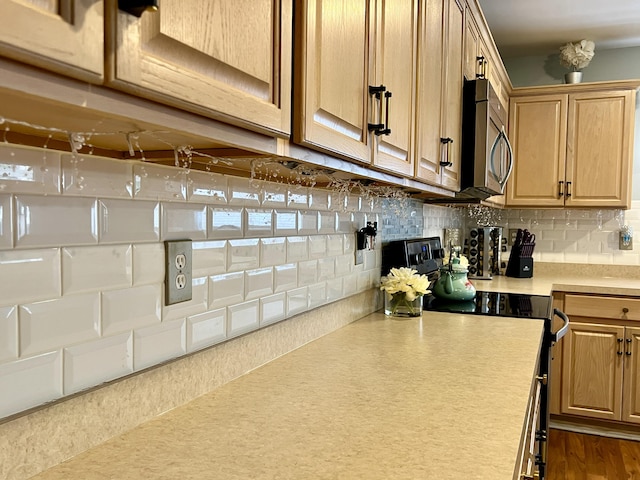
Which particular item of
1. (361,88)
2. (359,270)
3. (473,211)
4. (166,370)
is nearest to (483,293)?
(359,270)

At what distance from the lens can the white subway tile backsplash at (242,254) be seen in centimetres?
119

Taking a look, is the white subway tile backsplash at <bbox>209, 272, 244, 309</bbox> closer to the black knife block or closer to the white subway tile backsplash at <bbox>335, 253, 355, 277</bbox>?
the white subway tile backsplash at <bbox>335, 253, 355, 277</bbox>

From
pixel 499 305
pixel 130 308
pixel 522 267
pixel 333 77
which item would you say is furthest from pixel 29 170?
pixel 522 267

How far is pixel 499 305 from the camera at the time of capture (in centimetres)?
231

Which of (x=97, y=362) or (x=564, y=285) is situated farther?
(x=564, y=285)

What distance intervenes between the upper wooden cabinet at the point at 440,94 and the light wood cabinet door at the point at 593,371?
1.64 m

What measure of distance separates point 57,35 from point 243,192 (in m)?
0.79

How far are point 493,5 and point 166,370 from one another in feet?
9.09

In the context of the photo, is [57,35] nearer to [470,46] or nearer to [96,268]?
[96,268]

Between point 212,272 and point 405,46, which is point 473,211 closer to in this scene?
point 405,46

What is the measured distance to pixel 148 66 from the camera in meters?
0.53

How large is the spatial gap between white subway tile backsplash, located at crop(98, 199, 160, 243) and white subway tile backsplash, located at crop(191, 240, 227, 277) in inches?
4.8

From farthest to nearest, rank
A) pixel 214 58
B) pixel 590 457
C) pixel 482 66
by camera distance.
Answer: pixel 590 457 → pixel 482 66 → pixel 214 58

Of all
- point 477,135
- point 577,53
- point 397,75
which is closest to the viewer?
point 397,75
